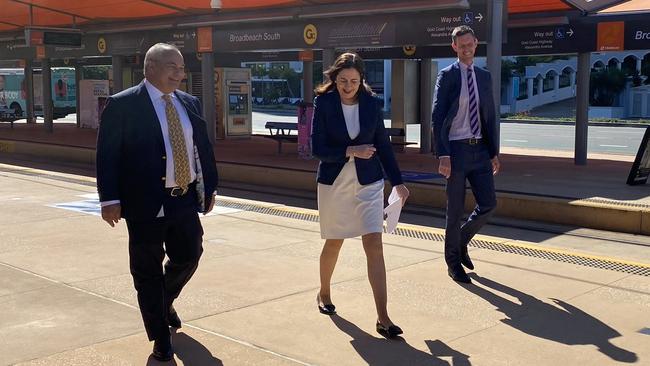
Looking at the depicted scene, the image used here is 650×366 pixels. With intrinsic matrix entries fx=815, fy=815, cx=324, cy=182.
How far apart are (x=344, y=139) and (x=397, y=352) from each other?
1311mm

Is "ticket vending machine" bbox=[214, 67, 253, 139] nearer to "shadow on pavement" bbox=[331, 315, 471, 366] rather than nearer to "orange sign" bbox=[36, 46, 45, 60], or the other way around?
"orange sign" bbox=[36, 46, 45, 60]

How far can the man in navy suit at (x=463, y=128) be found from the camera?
6.00 metres

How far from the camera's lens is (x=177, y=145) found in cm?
440

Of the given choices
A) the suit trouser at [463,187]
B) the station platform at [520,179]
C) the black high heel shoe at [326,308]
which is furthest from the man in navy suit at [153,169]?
the station platform at [520,179]

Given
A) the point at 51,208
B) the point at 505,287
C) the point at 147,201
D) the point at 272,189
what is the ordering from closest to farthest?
the point at 147,201
the point at 505,287
the point at 51,208
the point at 272,189

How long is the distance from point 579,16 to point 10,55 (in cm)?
1766

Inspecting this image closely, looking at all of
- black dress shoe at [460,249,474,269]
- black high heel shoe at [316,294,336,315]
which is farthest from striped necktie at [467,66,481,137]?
black high heel shoe at [316,294,336,315]

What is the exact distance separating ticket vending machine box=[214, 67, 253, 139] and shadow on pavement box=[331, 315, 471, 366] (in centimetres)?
1733

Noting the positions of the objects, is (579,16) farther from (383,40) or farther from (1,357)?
(1,357)

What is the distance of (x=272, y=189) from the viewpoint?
41.3 ft

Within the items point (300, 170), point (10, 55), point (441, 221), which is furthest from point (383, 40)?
point (10, 55)

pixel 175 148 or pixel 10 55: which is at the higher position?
pixel 10 55

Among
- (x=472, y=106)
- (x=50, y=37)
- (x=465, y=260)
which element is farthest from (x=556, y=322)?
(x=50, y=37)

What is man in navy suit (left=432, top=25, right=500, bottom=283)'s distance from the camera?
19.7ft
